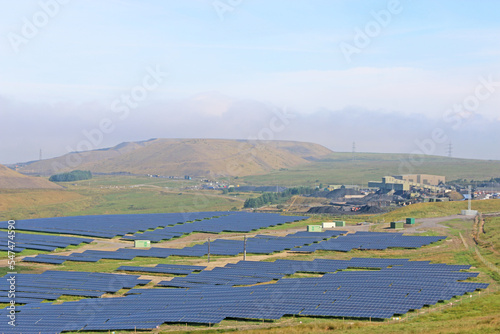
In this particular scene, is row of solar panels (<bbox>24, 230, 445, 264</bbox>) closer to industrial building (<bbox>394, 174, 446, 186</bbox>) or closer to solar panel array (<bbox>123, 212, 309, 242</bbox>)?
solar panel array (<bbox>123, 212, 309, 242</bbox>)

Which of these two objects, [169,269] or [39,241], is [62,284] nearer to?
[169,269]

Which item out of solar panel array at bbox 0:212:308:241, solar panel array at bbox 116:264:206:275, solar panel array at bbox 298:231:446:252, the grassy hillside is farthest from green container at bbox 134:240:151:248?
the grassy hillside

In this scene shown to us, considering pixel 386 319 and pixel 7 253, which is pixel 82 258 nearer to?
pixel 7 253

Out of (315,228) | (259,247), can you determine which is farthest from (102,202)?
(259,247)

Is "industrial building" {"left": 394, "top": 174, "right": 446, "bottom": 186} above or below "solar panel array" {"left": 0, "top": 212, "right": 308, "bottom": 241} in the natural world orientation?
above

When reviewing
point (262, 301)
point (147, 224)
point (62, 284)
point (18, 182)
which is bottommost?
point (62, 284)

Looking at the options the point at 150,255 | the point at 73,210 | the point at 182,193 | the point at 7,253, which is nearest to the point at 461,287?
the point at 150,255

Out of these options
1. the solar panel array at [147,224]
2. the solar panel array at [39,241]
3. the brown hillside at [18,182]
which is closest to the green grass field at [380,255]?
the solar panel array at [39,241]
